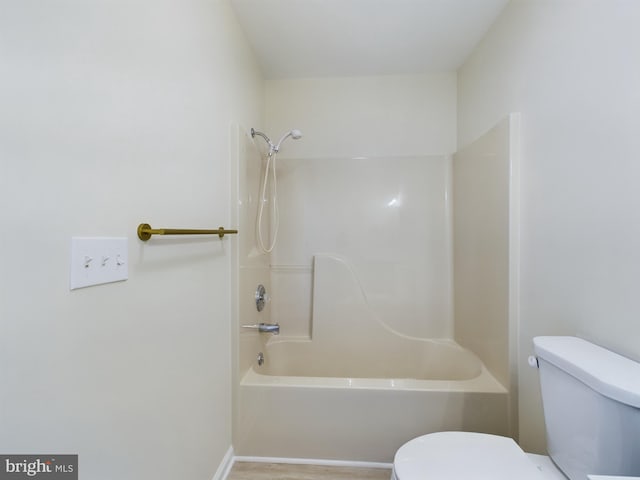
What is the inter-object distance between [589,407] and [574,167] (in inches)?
33.0

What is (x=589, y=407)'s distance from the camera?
2.80 feet

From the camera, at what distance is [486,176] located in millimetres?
1753

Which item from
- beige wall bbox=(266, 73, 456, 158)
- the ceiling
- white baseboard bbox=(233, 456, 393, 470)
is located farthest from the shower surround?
the ceiling

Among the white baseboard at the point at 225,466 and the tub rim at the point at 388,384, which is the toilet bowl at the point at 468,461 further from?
the white baseboard at the point at 225,466

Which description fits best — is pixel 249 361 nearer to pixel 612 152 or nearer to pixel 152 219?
pixel 152 219

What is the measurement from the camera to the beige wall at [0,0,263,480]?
538 millimetres

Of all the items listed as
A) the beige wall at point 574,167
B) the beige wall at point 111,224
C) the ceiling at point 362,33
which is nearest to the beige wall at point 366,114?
the ceiling at point 362,33

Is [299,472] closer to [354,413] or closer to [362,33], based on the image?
[354,413]

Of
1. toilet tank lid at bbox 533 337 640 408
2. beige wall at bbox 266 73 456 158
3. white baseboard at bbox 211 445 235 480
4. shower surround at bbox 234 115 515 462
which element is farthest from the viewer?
beige wall at bbox 266 73 456 158

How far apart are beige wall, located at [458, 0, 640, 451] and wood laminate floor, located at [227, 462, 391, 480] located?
79cm

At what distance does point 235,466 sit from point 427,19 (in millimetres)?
2688

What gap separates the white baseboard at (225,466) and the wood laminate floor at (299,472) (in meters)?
0.03
